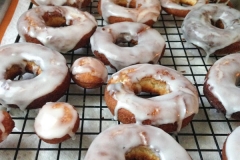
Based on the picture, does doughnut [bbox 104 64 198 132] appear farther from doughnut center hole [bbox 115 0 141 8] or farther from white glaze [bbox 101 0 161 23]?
doughnut center hole [bbox 115 0 141 8]

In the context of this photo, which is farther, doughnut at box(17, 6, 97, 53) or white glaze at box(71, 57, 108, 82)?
doughnut at box(17, 6, 97, 53)

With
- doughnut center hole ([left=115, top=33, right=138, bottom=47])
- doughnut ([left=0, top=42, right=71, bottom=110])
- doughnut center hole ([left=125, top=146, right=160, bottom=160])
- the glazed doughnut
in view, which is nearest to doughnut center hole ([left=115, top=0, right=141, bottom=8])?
the glazed doughnut

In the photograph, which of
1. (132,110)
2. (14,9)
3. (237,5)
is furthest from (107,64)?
(237,5)

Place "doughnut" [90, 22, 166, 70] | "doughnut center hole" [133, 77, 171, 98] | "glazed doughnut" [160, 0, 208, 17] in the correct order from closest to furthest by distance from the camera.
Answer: "doughnut center hole" [133, 77, 171, 98], "doughnut" [90, 22, 166, 70], "glazed doughnut" [160, 0, 208, 17]

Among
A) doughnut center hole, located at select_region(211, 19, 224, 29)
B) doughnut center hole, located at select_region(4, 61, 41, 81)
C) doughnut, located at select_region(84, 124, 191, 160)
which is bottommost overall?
doughnut center hole, located at select_region(4, 61, 41, 81)

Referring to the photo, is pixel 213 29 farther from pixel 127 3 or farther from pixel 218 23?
pixel 127 3

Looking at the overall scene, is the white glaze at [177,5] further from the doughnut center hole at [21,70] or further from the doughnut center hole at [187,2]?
the doughnut center hole at [21,70]

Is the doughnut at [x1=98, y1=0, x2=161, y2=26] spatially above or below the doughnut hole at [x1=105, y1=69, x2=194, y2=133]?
above
